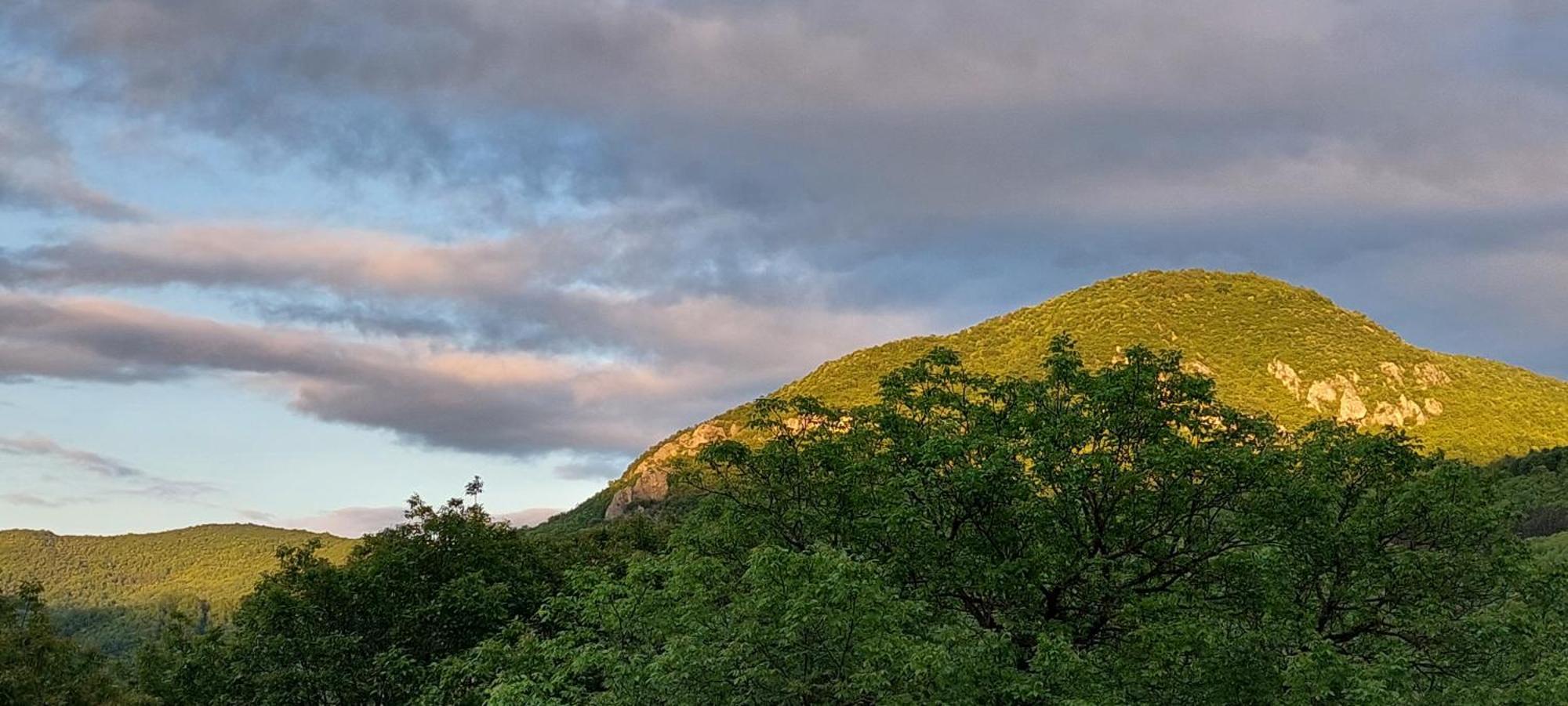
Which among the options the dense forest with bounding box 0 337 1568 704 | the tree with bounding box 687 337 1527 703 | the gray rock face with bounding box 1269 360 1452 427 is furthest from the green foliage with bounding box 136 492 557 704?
the gray rock face with bounding box 1269 360 1452 427

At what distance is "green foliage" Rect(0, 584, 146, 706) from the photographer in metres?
30.6

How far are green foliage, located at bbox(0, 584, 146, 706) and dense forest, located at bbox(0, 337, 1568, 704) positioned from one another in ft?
0.42

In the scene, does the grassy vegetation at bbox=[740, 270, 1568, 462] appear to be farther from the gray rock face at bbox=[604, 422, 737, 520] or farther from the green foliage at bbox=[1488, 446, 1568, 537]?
the green foliage at bbox=[1488, 446, 1568, 537]

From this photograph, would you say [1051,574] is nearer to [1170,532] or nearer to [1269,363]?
[1170,532]

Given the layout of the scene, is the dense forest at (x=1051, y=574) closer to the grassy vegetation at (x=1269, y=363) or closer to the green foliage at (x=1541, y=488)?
the green foliage at (x=1541, y=488)

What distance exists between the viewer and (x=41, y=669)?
33312 millimetres

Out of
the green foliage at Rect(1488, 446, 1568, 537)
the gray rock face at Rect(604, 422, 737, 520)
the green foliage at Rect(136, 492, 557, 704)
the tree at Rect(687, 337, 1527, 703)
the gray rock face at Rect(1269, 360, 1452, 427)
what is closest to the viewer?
the tree at Rect(687, 337, 1527, 703)

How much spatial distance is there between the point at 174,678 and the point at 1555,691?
4457 centimetres

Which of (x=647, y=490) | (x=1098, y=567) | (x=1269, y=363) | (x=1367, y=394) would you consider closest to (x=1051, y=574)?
(x=1098, y=567)

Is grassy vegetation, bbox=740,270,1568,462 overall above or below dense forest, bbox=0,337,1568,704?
above

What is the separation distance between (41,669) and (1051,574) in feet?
97.1

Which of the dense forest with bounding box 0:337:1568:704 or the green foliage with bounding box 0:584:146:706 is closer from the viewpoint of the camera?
the dense forest with bounding box 0:337:1568:704

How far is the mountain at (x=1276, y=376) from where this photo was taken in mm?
160125

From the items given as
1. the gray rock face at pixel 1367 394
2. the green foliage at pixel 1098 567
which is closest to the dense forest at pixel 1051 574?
the green foliage at pixel 1098 567
